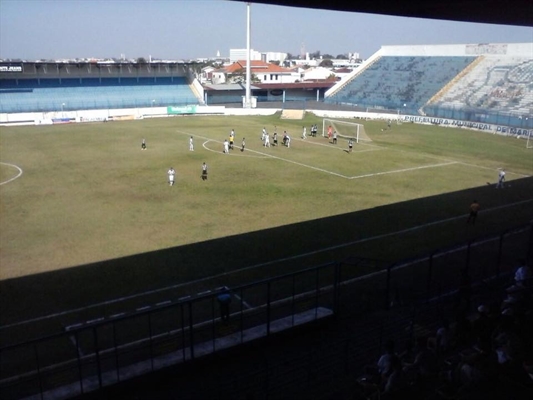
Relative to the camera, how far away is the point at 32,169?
31.6 metres

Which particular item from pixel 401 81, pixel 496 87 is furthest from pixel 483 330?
pixel 401 81

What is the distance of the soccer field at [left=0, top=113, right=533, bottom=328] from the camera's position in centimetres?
1695

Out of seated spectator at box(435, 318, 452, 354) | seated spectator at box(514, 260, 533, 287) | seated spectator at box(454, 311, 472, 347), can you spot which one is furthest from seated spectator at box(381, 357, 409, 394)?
seated spectator at box(514, 260, 533, 287)

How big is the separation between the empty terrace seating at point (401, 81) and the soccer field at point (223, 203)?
2826 centimetres

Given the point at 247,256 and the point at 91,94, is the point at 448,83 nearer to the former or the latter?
the point at 91,94

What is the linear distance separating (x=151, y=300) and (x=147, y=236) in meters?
5.80

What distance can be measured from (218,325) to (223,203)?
1226 centimetres

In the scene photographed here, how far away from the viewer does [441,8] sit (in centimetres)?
1376

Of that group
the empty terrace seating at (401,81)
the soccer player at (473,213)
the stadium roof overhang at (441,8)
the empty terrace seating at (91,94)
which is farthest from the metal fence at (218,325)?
the empty terrace seating at (91,94)

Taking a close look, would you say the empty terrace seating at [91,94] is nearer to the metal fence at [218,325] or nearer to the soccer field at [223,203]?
the soccer field at [223,203]

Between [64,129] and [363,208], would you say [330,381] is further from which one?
[64,129]

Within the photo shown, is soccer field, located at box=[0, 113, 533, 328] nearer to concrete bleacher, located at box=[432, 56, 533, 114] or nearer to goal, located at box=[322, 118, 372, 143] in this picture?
goal, located at box=[322, 118, 372, 143]

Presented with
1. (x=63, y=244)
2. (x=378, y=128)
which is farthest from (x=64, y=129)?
(x=63, y=244)

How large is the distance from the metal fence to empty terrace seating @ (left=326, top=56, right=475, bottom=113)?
5528 centimetres
